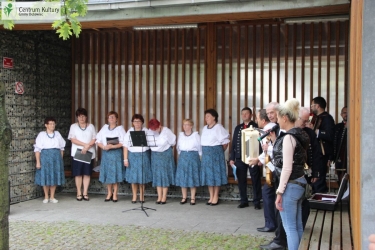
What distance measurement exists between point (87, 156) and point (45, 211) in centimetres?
151

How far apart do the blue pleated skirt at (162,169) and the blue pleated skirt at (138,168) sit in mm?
123

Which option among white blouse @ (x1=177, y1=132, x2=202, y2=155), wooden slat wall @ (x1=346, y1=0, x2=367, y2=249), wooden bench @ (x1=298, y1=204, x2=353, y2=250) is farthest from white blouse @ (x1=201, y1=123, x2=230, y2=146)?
wooden slat wall @ (x1=346, y1=0, x2=367, y2=249)

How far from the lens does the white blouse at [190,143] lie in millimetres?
9099

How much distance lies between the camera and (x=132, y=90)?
10.4m

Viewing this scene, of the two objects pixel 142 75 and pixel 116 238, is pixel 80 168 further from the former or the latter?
pixel 116 238

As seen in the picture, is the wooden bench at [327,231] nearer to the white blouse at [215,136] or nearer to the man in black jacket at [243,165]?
the man in black jacket at [243,165]

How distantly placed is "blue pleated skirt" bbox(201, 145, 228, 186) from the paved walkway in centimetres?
45

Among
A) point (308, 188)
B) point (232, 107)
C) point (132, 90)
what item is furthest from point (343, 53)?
point (308, 188)

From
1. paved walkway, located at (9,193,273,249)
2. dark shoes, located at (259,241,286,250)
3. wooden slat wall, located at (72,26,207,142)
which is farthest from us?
wooden slat wall, located at (72,26,207,142)

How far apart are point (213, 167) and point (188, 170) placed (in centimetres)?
46

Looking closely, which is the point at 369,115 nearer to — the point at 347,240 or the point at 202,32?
the point at 347,240

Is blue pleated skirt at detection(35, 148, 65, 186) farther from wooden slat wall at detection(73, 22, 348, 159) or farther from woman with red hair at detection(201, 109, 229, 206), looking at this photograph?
woman with red hair at detection(201, 109, 229, 206)

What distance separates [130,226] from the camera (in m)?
7.19

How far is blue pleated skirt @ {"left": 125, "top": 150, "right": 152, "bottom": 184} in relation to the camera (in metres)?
9.26
